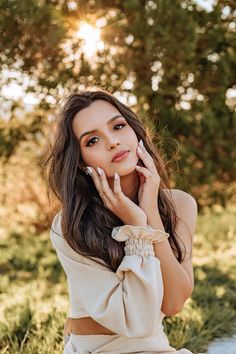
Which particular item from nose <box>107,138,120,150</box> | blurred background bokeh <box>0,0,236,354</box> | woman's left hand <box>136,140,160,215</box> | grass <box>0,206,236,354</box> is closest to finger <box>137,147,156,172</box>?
woman's left hand <box>136,140,160,215</box>

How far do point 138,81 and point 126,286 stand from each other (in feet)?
14.5

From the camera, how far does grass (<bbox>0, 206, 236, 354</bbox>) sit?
3789 mm

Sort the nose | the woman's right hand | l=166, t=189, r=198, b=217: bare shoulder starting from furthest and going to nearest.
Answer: l=166, t=189, r=198, b=217: bare shoulder → the nose → the woman's right hand

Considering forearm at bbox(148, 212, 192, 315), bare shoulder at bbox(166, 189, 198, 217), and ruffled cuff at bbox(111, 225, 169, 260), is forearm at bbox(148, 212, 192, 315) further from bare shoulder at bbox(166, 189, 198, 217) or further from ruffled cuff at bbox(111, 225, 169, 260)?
bare shoulder at bbox(166, 189, 198, 217)

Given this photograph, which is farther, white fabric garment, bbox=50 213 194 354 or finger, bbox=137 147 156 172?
finger, bbox=137 147 156 172

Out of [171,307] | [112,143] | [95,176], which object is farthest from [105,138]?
[171,307]

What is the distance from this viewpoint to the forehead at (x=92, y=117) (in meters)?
2.55

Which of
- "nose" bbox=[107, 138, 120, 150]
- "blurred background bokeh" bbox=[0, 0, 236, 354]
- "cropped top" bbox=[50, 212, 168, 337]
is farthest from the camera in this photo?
"blurred background bokeh" bbox=[0, 0, 236, 354]

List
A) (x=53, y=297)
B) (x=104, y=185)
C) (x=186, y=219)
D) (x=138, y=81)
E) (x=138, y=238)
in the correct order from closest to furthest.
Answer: (x=138, y=238), (x=104, y=185), (x=186, y=219), (x=53, y=297), (x=138, y=81)

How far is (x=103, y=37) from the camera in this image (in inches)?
229

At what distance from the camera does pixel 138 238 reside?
2305 mm

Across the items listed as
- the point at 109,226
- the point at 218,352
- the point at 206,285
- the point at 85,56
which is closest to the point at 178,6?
the point at 85,56

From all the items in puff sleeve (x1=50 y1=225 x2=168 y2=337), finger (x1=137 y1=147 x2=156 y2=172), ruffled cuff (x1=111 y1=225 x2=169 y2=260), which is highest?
finger (x1=137 y1=147 x2=156 y2=172)

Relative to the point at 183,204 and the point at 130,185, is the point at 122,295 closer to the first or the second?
the point at 130,185
